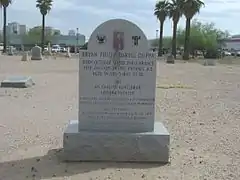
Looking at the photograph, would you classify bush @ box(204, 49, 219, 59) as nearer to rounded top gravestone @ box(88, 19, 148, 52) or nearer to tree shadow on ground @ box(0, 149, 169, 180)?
rounded top gravestone @ box(88, 19, 148, 52)

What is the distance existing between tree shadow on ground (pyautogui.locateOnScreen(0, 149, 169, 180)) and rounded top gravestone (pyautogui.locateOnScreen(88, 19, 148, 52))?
161 centimetres

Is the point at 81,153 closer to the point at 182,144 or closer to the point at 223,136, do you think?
the point at 182,144

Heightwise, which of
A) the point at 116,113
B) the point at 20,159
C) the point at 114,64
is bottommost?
the point at 20,159

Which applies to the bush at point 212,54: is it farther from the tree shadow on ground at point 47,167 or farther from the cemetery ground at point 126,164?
the tree shadow on ground at point 47,167

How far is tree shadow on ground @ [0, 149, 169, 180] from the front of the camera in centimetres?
643

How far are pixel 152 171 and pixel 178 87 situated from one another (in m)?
14.4

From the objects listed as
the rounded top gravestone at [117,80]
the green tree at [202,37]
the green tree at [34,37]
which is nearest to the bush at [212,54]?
the green tree at [202,37]

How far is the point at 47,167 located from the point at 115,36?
205cm

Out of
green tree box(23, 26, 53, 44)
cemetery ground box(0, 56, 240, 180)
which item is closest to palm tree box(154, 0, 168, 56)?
green tree box(23, 26, 53, 44)

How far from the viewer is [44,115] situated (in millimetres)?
11766

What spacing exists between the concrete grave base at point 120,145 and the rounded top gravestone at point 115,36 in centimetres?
122

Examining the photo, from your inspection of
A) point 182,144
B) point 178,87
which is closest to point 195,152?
point 182,144

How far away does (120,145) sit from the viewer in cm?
701

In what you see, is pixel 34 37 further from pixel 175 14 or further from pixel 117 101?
pixel 117 101
